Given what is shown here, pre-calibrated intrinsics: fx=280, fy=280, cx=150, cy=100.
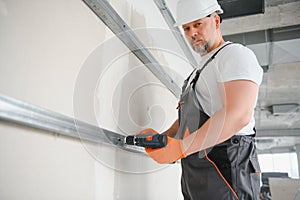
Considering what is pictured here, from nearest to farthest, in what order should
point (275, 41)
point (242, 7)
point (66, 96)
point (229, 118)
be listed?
point (66, 96)
point (229, 118)
point (242, 7)
point (275, 41)

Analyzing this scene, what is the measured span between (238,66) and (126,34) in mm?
467

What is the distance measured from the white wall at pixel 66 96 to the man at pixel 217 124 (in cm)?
20

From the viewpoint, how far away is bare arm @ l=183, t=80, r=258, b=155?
940 mm

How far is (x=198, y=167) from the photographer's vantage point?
42.8 inches

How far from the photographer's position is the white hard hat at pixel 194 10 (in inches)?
48.4

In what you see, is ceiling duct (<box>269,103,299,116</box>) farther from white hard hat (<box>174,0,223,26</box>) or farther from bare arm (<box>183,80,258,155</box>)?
bare arm (<box>183,80,258,155</box>)

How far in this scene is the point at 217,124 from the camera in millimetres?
942

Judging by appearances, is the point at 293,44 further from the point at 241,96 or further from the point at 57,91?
the point at 57,91

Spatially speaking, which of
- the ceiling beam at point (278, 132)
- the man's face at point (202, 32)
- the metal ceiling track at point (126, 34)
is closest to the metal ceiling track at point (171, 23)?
the metal ceiling track at point (126, 34)

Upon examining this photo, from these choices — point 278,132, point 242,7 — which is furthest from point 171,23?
point 278,132

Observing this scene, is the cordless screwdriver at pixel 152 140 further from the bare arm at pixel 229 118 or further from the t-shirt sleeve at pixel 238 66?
the t-shirt sleeve at pixel 238 66

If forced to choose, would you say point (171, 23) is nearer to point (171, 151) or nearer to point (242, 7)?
point (242, 7)

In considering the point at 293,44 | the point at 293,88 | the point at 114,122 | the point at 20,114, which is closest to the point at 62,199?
the point at 20,114

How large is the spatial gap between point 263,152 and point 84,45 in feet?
36.9
